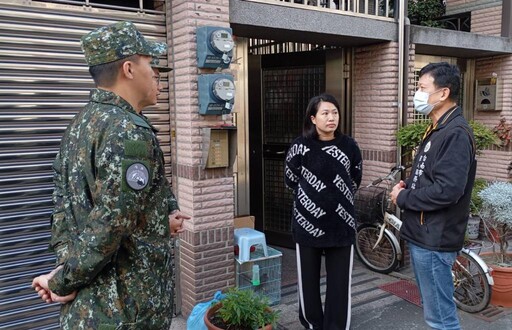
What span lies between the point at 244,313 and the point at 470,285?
94.1 inches

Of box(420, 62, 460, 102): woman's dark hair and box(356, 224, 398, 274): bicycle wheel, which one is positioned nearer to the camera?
box(420, 62, 460, 102): woman's dark hair

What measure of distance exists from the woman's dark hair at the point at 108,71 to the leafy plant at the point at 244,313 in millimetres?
1890

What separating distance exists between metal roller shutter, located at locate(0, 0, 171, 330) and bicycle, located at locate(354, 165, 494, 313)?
323 cm

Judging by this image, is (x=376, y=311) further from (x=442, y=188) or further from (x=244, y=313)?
(x=442, y=188)

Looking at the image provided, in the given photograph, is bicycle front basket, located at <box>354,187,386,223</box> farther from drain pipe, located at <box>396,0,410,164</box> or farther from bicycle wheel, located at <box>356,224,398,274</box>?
drain pipe, located at <box>396,0,410,164</box>

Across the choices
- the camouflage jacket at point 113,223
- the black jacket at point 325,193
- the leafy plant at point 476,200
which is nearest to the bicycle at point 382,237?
the leafy plant at point 476,200

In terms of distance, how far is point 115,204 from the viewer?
1.64 metres

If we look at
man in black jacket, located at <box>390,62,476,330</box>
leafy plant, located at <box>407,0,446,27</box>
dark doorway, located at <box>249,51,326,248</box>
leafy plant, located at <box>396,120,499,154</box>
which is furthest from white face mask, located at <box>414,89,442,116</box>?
leafy plant, located at <box>407,0,446,27</box>

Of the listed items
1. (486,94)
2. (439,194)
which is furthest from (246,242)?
(486,94)

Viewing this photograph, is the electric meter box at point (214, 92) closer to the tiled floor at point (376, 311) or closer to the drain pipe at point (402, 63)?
the tiled floor at point (376, 311)

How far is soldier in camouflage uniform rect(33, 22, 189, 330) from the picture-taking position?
166 centimetres

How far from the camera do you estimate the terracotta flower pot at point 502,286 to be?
421 centimetres

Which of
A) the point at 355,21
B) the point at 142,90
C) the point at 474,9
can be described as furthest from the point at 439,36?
the point at 142,90

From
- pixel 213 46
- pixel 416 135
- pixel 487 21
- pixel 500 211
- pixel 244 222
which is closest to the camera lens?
pixel 213 46
